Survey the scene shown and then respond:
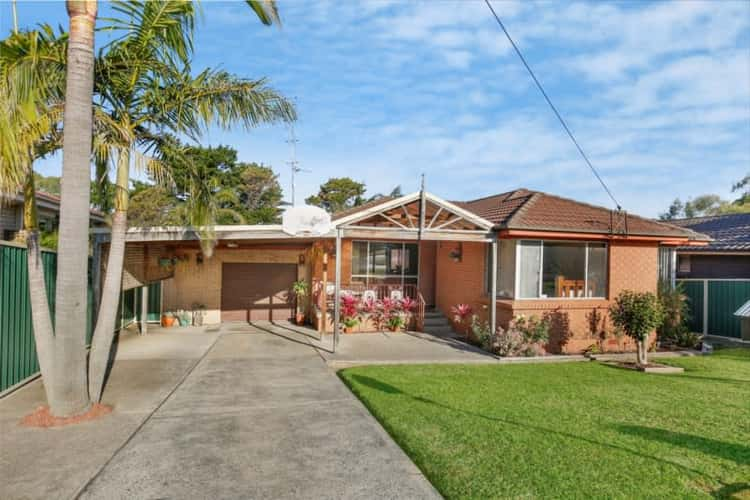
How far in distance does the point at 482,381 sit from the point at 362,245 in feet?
25.3

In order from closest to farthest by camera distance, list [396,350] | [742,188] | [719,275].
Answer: [396,350] → [719,275] → [742,188]

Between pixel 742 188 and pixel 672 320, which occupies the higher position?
pixel 742 188

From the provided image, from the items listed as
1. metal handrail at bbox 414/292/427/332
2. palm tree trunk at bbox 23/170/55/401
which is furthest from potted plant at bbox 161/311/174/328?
palm tree trunk at bbox 23/170/55/401

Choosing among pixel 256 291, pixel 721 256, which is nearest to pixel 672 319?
pixel 721 256

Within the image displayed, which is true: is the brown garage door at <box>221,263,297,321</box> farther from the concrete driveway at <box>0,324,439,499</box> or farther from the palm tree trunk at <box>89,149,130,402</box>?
the palm tree trunk at <box>89,149,130,402</box>

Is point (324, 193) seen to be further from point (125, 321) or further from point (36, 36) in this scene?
point (36, 36)

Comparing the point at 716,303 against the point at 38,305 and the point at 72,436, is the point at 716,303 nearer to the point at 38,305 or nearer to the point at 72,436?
the point at 72,436

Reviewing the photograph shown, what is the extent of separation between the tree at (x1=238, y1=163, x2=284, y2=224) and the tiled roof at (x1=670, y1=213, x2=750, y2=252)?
1064 inches

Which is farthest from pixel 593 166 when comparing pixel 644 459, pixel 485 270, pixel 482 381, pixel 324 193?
pixel 324 193

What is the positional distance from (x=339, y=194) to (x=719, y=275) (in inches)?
1251

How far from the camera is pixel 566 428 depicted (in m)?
5.88

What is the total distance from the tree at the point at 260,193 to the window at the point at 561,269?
26.2 meters

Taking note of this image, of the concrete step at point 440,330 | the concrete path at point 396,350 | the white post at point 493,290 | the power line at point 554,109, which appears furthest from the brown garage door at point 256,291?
the power line at point 554,109

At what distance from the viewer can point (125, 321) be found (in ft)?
44.7
